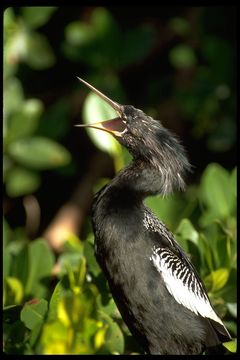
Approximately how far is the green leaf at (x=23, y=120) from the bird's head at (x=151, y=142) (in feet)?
4.33

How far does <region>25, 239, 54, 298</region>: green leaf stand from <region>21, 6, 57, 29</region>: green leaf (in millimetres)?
1833

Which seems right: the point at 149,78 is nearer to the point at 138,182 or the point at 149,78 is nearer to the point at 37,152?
the point at 37,152

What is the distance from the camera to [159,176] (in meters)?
2.80

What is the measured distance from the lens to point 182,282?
9.00 ft

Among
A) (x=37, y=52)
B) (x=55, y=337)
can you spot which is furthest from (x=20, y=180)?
(x=55, y=337)

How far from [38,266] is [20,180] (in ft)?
5.53

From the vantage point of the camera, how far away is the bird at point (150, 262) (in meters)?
2.66

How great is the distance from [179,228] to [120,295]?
50 cm

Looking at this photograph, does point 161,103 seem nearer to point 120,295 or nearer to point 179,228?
point 179,228

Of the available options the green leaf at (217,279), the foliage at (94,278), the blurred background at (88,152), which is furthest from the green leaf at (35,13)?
the green leaf at (217,279)

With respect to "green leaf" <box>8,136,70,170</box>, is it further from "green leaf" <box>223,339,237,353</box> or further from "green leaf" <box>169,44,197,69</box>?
"green leaf" <box>223,339,237,353</box>

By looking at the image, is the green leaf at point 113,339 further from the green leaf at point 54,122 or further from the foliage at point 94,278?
the green leaf at point 54,122

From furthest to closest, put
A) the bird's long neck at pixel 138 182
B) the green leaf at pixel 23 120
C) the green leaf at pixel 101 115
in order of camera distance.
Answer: the green leaf at pixel 23 120 < the green leaf at pixel 101 115 < the bird's long neck at pixel 138 182

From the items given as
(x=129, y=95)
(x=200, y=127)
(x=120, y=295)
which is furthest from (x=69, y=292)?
(x=129, y=95)
